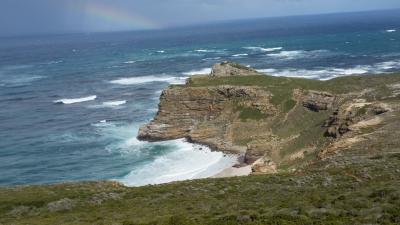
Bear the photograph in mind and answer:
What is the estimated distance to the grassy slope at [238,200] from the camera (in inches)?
875

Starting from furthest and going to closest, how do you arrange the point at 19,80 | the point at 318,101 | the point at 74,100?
the point at 19,80 → the point at 74,100 → the point at 318,101

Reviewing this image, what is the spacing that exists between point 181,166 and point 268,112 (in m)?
13.8

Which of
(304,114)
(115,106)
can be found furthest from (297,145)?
(115,106)

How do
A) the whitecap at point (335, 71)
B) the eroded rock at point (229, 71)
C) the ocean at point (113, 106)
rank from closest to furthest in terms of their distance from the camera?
the ocean at point (113, 106), the eroded rock at point (229, 71), the whitecap at point (335, 71)

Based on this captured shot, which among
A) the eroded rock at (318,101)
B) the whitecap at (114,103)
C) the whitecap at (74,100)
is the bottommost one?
the whitecap at (74,100)

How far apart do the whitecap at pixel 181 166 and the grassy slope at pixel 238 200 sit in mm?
17360

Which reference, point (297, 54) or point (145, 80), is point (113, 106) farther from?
point (297, 54)

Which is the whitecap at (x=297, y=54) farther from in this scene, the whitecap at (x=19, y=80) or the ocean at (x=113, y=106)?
the whitecap at (x=19, y=80)

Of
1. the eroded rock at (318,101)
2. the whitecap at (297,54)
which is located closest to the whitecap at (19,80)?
the whitecap at (297,54)

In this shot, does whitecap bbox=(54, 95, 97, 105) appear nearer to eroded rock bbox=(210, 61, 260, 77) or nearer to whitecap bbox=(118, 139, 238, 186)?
eroded rock bbox=(210, 61, 260, 77)

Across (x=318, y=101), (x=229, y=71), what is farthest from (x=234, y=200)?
(x=229, y=71)

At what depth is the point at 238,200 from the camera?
27.0m

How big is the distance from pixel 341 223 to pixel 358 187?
6.76 m

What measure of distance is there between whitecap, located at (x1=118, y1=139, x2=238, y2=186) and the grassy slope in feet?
57.0
